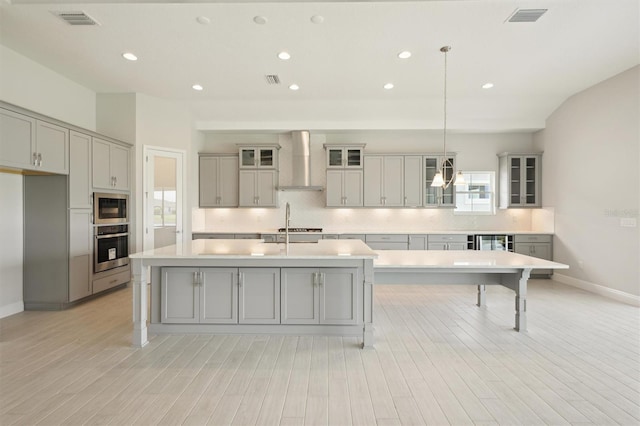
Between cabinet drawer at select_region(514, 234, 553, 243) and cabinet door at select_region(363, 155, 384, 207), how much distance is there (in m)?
2.65

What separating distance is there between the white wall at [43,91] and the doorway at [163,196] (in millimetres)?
1084

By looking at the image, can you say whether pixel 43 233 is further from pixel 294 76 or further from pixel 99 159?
pixel 294 76

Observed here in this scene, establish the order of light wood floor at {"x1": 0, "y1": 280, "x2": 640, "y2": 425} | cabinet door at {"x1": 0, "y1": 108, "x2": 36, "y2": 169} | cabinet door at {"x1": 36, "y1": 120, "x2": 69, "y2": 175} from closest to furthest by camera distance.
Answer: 1. light wood floor at {"x1": 0, "y1": 280, "x2": 640, "y2": 425}
2. cabinet door at {"x1": 0, "y1": 108, "x2": 36, "y2": 169}
3. cabinet door at {"x1": 36, "y1": 120, "x2": 69, "y2": 175}

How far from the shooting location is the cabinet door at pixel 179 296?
332 cm

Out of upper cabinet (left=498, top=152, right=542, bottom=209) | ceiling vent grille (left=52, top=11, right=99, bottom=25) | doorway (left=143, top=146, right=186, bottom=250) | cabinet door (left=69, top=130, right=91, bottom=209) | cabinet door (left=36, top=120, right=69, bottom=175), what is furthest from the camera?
upper cabinet (left=498, top=152, right=542, bottom=209)

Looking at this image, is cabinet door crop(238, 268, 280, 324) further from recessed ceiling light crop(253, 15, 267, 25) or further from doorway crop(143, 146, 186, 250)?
doorway crop(143, 146, 186, 250)

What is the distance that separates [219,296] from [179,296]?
418mm

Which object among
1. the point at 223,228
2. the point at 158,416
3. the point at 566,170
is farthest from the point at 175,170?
the point at 566,170

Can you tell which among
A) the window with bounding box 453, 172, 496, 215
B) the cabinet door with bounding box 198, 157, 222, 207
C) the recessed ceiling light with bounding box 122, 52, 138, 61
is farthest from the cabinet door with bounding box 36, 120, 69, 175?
the window with bounding box 453, 172, 496, 215

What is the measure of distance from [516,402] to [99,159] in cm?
556

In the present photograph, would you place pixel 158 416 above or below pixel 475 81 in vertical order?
below

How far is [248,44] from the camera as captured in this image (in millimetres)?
3811

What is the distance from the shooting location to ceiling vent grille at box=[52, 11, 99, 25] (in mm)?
3258

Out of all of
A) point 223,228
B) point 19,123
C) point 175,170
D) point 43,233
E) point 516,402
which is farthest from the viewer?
point 223,228
